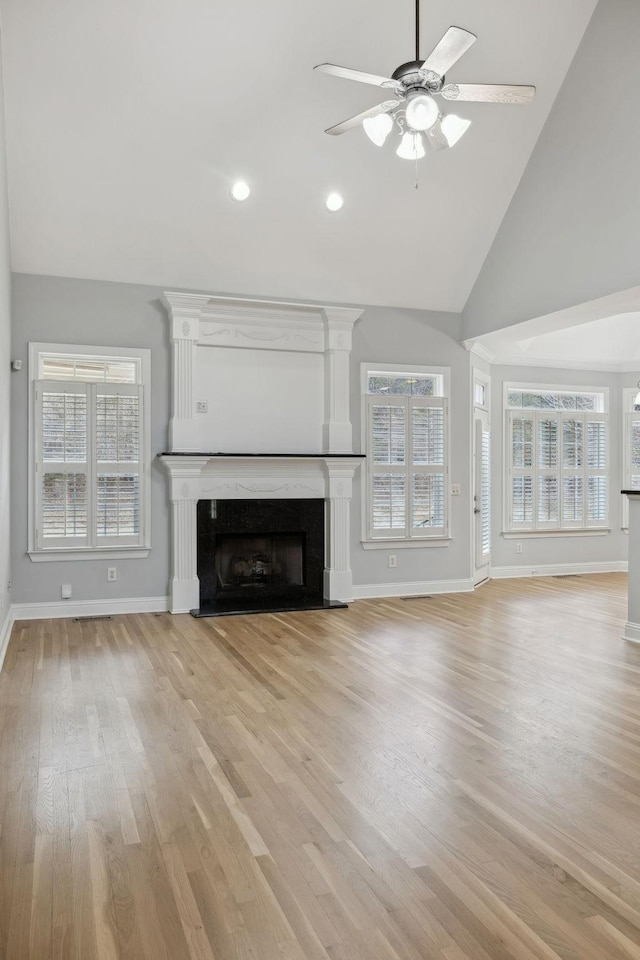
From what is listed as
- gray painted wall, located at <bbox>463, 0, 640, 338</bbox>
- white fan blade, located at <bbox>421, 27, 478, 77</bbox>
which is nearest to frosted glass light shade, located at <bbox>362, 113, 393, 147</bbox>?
white fan blade, located at <bbox>421, 27, 478, 77</bbox>

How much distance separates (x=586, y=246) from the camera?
19.0ft

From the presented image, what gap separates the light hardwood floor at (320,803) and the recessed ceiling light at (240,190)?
3.77 m

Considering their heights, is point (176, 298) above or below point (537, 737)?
above

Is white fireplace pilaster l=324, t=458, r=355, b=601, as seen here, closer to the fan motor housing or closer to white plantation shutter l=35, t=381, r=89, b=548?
white plantation shutter l=35, t=381, r=89, b=548

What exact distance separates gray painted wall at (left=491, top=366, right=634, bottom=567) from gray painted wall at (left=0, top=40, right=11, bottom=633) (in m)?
5.58

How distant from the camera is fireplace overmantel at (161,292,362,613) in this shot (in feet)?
21.8

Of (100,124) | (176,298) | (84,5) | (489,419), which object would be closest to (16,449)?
(176,298)

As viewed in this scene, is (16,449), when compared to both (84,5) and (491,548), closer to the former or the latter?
(84,5)

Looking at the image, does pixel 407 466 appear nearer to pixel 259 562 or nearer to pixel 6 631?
pixel 259 562

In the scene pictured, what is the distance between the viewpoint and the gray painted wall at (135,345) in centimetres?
629

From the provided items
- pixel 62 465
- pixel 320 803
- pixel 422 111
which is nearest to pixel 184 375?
pixel 62 465

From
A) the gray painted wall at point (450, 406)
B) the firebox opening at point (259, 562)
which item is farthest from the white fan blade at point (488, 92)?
the firebox opening at point (259, 562)

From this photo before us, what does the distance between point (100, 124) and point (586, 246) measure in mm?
3907

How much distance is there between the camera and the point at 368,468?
24.4ft
